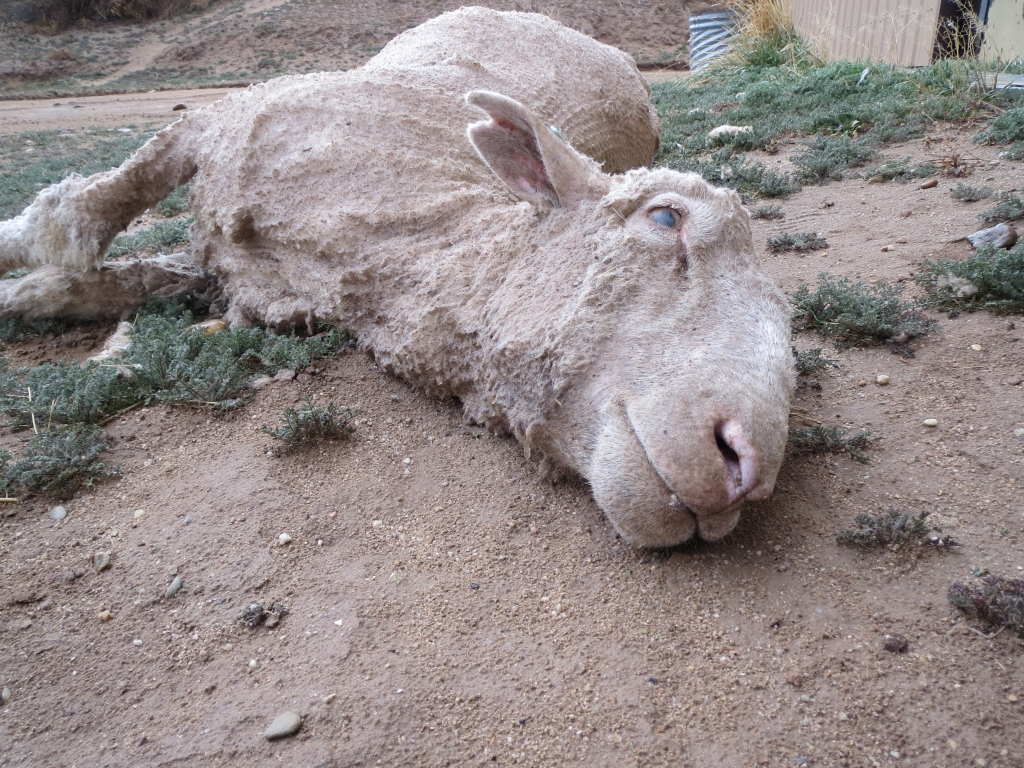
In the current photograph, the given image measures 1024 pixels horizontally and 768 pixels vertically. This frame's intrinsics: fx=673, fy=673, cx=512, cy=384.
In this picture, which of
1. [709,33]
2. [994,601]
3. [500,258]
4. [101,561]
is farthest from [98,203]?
[709,33]

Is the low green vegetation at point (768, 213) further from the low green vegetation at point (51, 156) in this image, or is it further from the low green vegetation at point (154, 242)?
the low green vegetation at point (51, 156)

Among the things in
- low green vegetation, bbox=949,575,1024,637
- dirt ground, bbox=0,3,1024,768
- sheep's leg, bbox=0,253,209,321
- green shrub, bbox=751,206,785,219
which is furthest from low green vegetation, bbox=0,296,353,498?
green shrub, bbox=751,206,785,219

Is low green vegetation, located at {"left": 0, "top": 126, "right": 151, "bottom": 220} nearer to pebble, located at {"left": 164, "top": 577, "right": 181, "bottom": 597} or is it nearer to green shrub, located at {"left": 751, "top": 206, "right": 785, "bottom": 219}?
pebble, located at {"left": 164, "top": 577, "right": 181, "bottom": 597}

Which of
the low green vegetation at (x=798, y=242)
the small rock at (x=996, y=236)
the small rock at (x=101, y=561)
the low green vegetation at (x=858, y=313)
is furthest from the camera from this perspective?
the low green vegetation at (x=798, y=242)

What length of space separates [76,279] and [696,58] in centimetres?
1256

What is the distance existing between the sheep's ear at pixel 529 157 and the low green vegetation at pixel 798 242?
2.16m

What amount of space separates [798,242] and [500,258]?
99.5 inches

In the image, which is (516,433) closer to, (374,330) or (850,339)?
(374,330)

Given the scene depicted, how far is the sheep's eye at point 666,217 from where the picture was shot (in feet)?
6.88

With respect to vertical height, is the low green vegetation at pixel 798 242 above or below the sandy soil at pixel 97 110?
below

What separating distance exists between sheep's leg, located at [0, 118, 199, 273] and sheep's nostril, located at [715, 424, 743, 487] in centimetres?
322

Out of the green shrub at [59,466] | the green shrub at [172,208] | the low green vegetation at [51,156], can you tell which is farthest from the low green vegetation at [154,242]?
the green shrub at [59,466]

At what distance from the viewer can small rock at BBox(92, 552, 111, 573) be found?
2.07 metres

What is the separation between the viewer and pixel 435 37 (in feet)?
14.1
